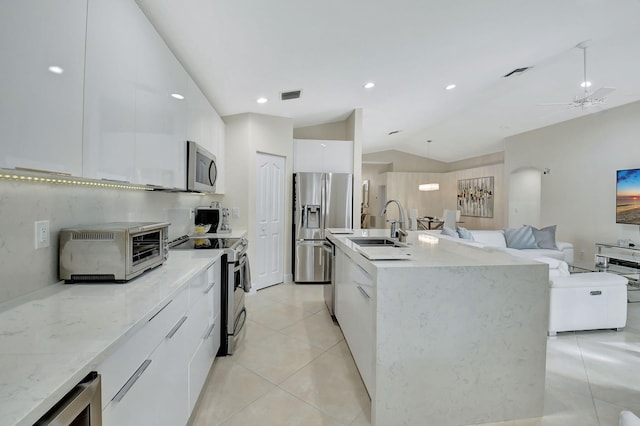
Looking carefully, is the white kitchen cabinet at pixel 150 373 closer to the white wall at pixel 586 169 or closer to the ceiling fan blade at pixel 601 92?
the ceiling fan blade at pixel 601 92

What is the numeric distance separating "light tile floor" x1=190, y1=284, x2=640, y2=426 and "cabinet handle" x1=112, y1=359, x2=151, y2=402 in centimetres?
94

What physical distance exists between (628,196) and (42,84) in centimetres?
680

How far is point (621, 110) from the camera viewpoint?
15.7ft

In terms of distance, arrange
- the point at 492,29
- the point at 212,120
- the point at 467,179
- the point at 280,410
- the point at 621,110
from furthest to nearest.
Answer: the point at 467,179, the point at 621,110, the point at 212,120, the point at 492,29, the point at 280,410

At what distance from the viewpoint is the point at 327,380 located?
6.98 ft

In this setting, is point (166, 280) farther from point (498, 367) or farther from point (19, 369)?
point (498, 367)

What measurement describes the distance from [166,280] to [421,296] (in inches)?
52.4

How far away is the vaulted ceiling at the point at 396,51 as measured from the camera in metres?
2.19

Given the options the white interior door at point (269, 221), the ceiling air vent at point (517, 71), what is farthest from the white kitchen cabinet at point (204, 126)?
the ceiling air vent at point (517, 71)

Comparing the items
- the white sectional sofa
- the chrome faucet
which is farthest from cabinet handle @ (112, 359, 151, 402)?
the white sectional sofa

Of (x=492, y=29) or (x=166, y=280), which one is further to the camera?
(x=492, y=29)

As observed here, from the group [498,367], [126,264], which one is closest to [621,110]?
[498,367]

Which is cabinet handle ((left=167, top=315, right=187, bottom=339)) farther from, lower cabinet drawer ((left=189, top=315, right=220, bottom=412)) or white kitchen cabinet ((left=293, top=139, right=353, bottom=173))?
white kitchen cabinet ((left=293, top=139, right=353, bottom=173))

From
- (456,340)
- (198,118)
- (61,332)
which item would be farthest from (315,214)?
(61,332)
